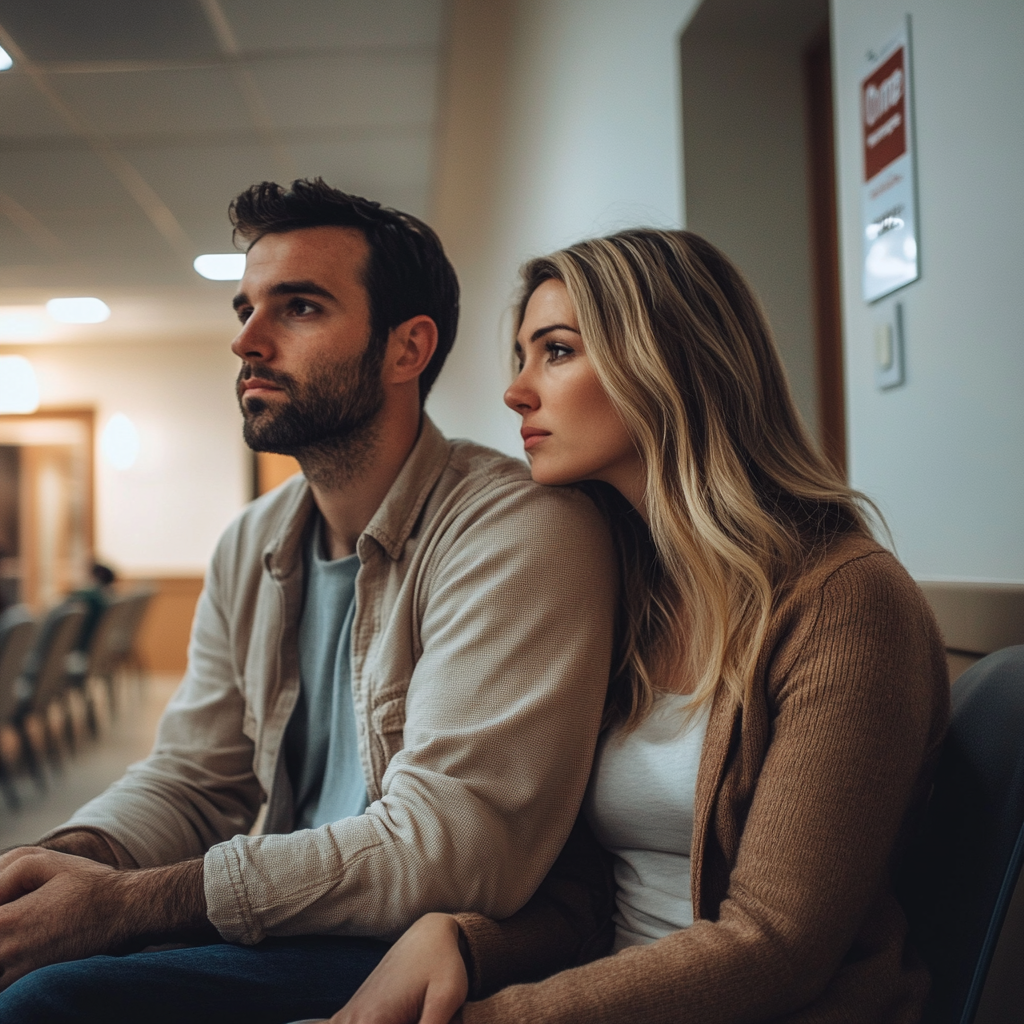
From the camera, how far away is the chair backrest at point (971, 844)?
673mm

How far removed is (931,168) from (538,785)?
0.85m

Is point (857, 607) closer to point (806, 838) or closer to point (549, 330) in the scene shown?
point (806, 838)

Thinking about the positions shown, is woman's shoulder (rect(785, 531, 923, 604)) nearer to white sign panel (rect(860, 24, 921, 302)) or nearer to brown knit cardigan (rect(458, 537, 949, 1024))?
brown knit cardigan (rect(458, 537, 949, 1024))

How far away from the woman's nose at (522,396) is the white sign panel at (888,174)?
495 mm

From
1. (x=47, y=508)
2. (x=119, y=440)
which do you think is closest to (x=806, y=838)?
(x=119, y=440)

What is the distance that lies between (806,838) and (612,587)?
14.5 inches

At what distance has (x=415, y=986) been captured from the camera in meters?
0.72

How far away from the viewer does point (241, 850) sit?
85 cm

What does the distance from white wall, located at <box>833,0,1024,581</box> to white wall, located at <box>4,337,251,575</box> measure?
6680 mm

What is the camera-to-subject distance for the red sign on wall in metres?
1.14

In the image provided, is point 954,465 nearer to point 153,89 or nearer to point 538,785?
point 538,785

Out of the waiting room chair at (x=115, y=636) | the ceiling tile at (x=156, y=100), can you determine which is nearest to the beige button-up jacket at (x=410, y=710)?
the ceiling tile at (x=156, y=100)

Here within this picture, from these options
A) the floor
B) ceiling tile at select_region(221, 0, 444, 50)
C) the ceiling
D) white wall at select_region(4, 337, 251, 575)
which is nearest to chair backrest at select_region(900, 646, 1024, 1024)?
the ceiling

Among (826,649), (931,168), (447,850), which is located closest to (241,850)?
(447,850)
